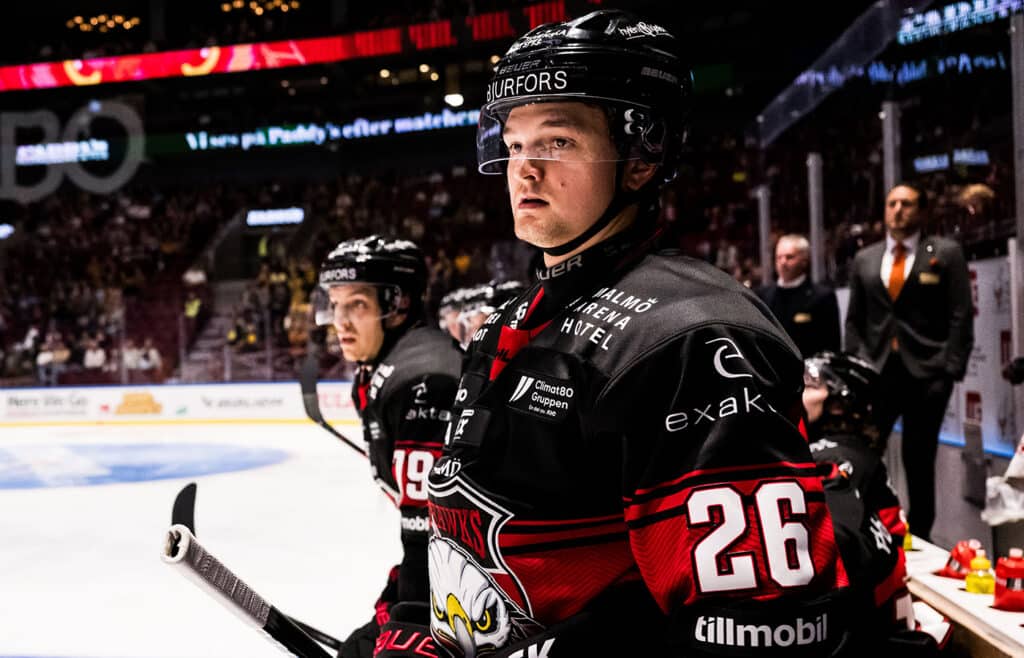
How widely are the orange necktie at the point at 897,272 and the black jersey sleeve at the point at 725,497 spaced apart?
11.2 ft

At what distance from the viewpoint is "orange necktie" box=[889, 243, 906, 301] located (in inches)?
156

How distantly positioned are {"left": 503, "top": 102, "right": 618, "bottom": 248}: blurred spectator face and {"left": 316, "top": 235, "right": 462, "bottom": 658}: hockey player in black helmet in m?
0.93

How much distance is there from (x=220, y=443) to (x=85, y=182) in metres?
11.8

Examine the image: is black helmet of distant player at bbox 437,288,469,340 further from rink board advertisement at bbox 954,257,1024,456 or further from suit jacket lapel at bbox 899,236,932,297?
rink board advertisement at bbox 954,257,1024,456

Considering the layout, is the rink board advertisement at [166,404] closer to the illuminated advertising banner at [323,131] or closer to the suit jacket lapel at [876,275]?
the suit jacket lapel at [876,275]

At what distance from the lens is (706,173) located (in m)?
14.8

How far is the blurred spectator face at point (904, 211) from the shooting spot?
388 cm

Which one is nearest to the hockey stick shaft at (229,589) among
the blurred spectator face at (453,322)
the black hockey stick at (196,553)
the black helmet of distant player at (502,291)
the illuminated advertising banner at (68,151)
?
the black hockey stick at (196,553)

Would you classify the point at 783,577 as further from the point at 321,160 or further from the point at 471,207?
the point at 321,160

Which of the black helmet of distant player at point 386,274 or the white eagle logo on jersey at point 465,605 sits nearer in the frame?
the white eagle logo on jersey at point 465,605

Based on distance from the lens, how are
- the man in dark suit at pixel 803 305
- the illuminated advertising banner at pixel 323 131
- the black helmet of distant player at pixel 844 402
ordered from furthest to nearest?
the illuminated advertising banner at pixel 323 131, the man in dark suit at pixel 803 305, the black helmet of distant player at pixel 844 402

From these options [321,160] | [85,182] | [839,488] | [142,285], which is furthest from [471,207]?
[839,488]

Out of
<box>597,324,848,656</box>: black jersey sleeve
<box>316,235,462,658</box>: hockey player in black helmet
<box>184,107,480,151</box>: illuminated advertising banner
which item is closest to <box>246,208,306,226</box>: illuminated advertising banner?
<box>184,107,480,151</box>: illuminated advertising banner

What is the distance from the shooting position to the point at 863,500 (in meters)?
2.06
